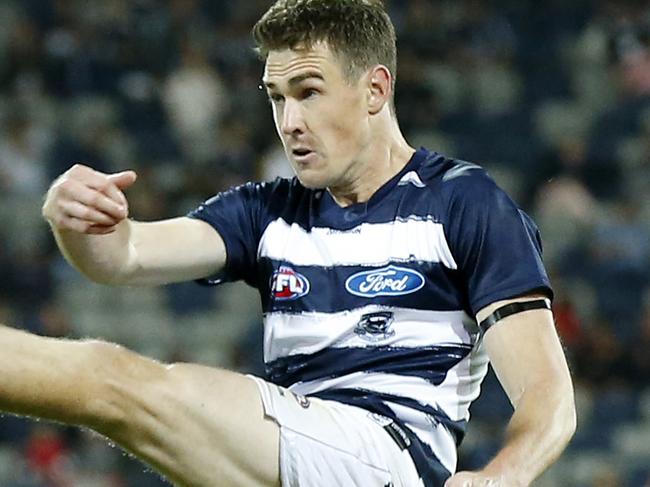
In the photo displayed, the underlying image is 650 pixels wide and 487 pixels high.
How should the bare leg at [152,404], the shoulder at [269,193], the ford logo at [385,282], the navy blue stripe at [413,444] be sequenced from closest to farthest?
the bare leg at [152,404] < the navy blue stripe at [413,444] < the ford logo at [385,282] < the shoulder at [269,193]

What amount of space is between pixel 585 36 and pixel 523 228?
911 cm

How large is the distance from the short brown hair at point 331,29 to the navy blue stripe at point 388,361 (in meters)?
0.79

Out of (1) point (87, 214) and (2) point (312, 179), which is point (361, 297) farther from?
(1) point (87, 214)

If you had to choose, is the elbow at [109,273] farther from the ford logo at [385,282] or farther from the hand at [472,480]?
the hand at [472,480]

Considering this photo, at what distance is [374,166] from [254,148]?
7020mm

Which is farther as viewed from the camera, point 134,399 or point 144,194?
point 144,194

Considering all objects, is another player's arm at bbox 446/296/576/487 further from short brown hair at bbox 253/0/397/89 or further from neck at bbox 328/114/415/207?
short brown hair at bbox 253/0/397/89

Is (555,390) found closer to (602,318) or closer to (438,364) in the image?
(438,364)

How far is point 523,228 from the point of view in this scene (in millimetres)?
3982

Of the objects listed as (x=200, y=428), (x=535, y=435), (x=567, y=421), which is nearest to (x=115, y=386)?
(x=200, y=428)

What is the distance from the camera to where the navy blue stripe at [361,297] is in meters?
4.03

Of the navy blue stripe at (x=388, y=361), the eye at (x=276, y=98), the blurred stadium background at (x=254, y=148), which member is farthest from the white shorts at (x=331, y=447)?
the blurred stadium background at (x=254, y=148)

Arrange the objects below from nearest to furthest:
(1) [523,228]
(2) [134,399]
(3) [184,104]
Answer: (2) [134,399] < (1) [523,228] < (3) [184,104]

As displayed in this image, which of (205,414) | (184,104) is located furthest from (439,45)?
(205,414)
